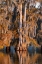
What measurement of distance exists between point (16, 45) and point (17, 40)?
0.32m

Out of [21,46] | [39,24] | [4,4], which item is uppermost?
[4,4]

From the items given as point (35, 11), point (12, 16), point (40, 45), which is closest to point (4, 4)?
point (12, 16)

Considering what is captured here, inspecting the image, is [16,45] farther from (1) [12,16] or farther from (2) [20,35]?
(1) [12,16]

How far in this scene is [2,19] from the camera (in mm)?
17688

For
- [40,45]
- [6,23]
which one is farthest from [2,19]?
[40,45]

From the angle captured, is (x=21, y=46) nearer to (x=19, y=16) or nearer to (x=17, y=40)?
(x=17, y=40)

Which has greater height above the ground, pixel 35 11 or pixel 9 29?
pixel 35 11

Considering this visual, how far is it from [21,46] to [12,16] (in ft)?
6.50

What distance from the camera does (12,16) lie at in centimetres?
1775

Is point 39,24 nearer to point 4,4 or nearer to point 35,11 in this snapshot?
point 35,11

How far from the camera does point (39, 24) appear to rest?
58.2 ft

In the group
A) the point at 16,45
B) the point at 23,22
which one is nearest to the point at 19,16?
the point at 23,22

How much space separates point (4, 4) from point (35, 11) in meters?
2.02

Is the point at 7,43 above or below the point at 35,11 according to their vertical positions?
below
